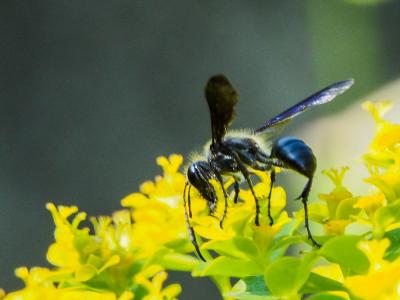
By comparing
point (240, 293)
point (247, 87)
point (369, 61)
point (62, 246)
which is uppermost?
point (247, 87)

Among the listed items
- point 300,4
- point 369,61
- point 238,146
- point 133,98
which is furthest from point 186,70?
point 238,146

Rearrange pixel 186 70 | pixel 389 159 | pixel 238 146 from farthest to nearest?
pixel 186 70 < pixel 238 146 < pixel 389 159

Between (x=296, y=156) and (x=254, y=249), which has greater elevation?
(x=296, y=156)

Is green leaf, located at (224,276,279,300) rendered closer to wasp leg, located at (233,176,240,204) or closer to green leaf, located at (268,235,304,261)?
green leaf, located at (268,235,304,261)

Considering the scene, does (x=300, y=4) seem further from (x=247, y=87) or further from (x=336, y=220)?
(x=336, y=220)

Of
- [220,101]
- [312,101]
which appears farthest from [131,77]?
[220,101]

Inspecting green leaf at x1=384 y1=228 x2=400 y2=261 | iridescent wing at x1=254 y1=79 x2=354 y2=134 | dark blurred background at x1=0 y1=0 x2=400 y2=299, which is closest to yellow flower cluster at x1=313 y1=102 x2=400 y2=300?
green leaf at x1=384 y1=228 x2=400 y2=261

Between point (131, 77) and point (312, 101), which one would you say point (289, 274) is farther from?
point (131, 77)
